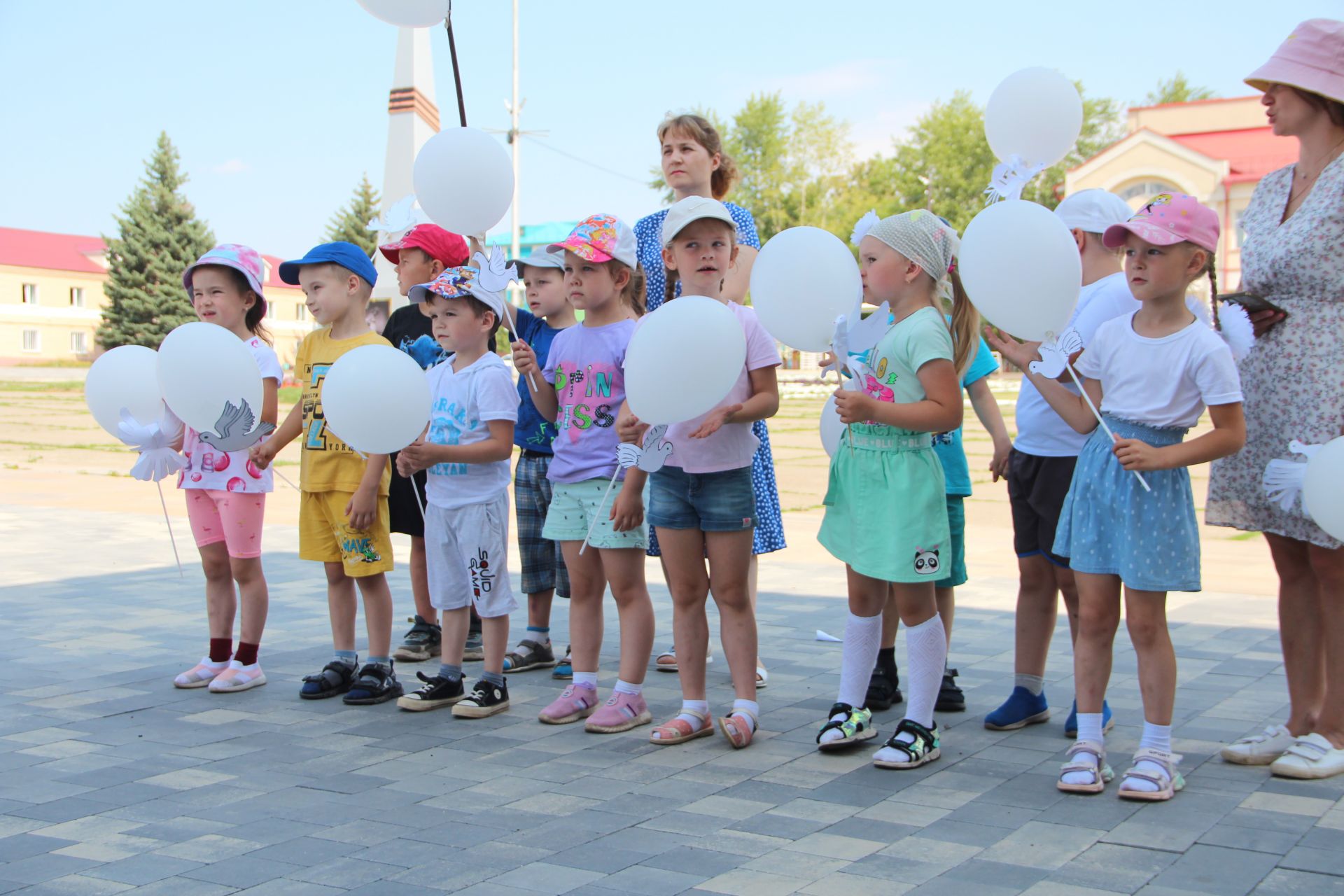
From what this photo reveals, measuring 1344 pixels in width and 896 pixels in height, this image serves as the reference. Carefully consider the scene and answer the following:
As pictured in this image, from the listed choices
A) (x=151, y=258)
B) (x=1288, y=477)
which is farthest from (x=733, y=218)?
(x=151, y=258)

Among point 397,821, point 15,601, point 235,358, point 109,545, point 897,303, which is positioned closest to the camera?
point 397,821

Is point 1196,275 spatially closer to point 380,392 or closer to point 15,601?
point 380,392

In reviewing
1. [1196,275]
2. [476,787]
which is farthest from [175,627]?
[1196,275]

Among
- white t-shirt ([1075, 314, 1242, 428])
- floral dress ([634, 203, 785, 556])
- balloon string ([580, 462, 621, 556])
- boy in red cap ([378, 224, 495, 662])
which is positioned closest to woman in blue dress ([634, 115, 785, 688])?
floral dress ([634, 203, 785, 556])

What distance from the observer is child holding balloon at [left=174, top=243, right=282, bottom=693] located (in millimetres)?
4434

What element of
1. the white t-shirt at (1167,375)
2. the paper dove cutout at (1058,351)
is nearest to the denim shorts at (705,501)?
the paper dove cutout at (1058,351)

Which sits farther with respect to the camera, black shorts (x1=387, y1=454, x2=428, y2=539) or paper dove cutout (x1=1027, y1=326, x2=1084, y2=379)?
black shorts (x1=387, y1=454, x2=428, y2=539)

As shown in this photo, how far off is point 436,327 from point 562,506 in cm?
81

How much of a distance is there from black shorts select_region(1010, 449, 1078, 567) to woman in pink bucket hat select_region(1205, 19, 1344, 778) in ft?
1.49

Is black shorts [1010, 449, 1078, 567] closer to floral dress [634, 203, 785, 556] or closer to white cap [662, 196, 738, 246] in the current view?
floral dress [634, 203, 785, 556]

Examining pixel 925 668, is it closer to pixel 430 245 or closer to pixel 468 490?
pixel 468 490

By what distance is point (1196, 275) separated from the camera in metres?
3.23

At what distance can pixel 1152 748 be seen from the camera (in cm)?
320

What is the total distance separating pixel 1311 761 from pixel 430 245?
368 centimetres
